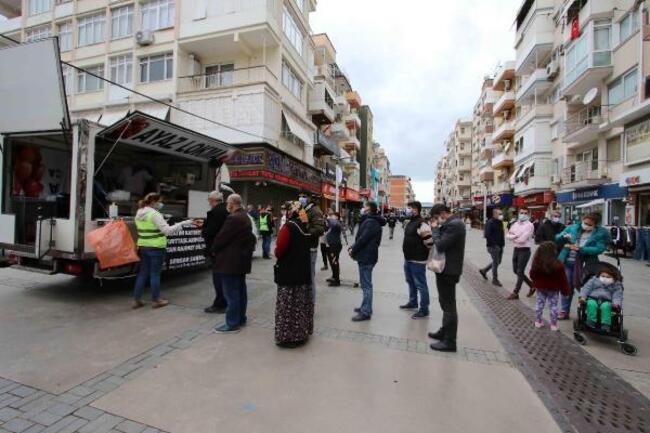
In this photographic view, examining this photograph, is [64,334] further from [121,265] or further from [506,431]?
[506,431]

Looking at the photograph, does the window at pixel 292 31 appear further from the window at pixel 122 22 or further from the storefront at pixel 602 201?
the storefront at pixel 602 201

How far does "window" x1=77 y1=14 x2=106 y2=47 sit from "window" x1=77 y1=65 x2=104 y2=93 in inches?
68.8

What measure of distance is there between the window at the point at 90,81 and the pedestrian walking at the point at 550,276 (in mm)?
26301

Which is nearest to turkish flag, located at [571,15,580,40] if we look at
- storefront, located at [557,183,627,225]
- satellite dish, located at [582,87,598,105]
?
satellite dish, located at [582,87,598,105]

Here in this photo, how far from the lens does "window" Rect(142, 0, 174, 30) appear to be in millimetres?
20656

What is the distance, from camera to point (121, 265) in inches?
223

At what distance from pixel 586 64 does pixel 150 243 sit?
24.4 metres

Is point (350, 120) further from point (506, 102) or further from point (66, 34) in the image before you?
point (66, 34)

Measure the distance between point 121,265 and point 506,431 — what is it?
5.65m

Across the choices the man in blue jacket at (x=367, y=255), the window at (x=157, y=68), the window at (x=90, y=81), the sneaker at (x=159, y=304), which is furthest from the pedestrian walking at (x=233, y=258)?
the window at (x=90, y=81)

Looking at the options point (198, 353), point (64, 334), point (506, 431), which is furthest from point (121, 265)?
point (506, 431)

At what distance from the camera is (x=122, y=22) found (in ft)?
72.3

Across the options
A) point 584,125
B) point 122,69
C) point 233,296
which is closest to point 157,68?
point 122,69

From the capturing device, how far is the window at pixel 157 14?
67.8 ft
